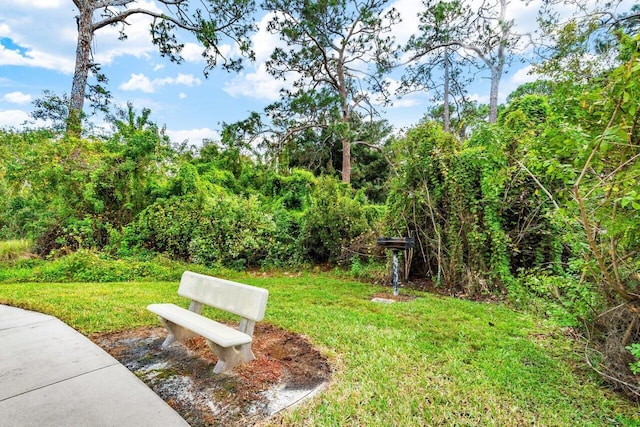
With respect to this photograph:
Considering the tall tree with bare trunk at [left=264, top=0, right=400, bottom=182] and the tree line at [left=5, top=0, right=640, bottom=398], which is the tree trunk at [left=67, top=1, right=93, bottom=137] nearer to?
the tree line at [left=5, top=0, right=640, bottom=398]

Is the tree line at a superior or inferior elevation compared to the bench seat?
superior

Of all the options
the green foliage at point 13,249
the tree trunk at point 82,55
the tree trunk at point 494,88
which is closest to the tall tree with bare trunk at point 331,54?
the tree trunk at point 494,88

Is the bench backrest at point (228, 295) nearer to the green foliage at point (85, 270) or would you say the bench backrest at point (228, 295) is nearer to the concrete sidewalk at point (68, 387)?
the concrete sidewalk at point (68, 387)

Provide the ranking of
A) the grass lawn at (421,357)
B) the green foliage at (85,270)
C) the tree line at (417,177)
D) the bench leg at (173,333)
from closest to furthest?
1. the grass lawn at (421,357)
2. the tree line at (417,177)
3. the bench leg at (173,333)
4. the green foliage at (85,270)

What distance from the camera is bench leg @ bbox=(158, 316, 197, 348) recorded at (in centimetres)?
339

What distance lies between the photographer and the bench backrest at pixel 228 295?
2.88 metres

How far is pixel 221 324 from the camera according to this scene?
3139 mm

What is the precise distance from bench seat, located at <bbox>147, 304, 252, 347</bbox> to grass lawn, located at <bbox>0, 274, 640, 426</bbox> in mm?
749

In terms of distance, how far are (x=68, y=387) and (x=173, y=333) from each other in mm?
1064

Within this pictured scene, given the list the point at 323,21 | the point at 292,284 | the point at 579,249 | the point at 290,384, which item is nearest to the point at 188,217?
the point at 292,284

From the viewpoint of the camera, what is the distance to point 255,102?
1509 centimetres

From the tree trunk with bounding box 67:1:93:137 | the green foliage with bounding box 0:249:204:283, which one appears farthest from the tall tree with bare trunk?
the green foliage with bounding box 0:249:204:283

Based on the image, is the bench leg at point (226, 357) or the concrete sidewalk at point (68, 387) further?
the bench leg at point (226, 357)

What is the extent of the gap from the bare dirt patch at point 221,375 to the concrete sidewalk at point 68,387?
0.50 ft
